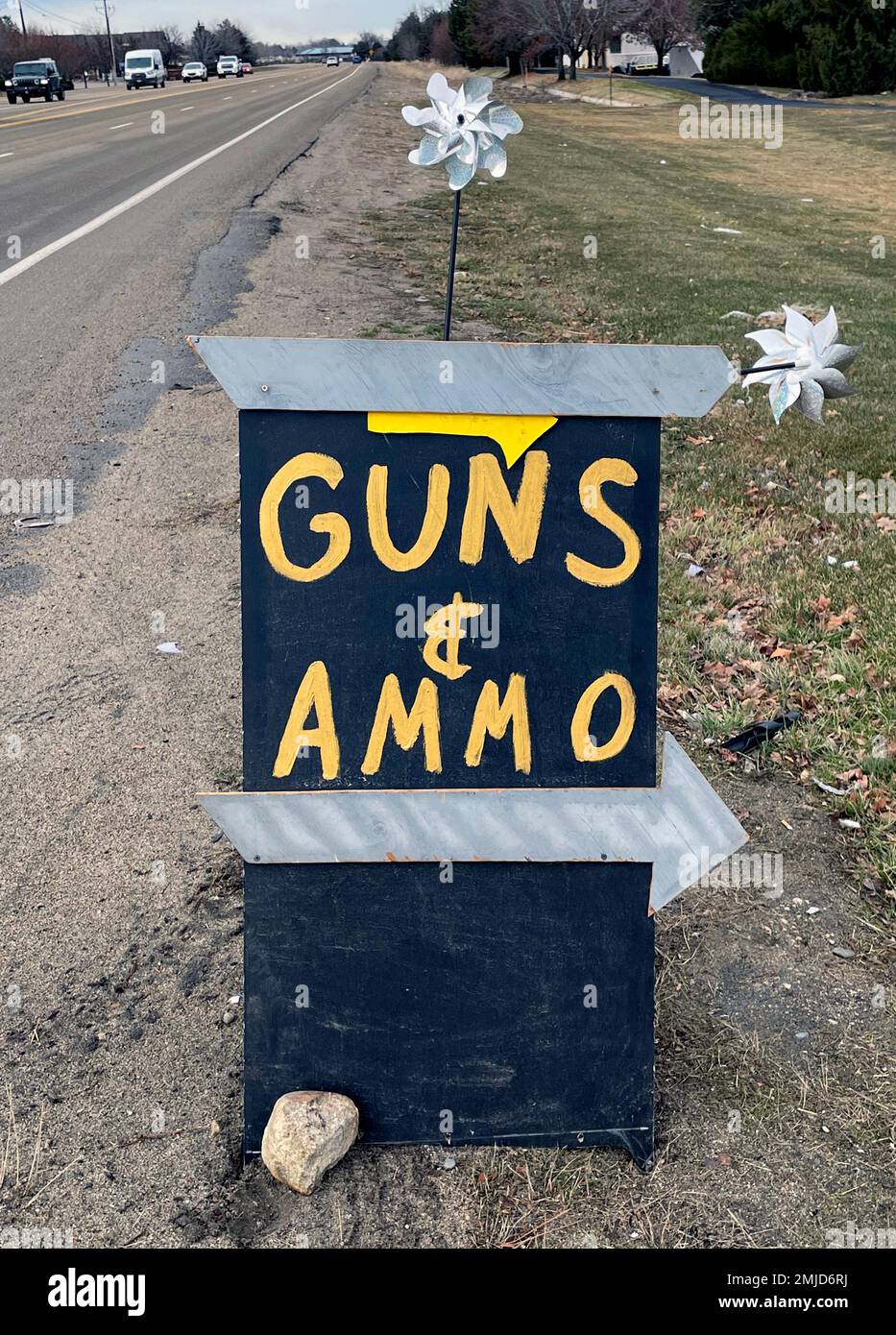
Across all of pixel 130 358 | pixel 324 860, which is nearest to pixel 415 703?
pixel 324 860

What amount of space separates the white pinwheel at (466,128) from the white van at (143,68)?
64.4 m

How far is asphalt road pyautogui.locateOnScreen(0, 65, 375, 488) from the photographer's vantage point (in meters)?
7.75

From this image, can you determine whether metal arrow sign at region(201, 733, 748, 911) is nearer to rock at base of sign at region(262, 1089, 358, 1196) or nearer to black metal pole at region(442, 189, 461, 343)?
rock at base of sign at region(262, 1089, 358, 1196)

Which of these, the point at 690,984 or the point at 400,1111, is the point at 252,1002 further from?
the point at 690,984

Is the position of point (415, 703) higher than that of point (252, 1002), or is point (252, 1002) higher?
point (415, 703)

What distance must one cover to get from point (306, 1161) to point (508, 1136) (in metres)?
0.43

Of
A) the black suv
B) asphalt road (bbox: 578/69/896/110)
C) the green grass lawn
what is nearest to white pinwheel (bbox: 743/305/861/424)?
the green grass lawn

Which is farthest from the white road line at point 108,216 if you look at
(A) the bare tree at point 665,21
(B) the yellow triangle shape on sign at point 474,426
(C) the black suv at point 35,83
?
(A) the bare tree at point 665,21

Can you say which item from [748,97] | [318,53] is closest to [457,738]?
[748,97]

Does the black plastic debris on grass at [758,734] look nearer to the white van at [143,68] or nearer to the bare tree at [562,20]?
the bare tree at [562,20]

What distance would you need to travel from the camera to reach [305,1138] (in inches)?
92.2

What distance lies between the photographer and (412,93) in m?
50.8

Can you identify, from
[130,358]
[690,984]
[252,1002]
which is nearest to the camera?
[252,1002]
